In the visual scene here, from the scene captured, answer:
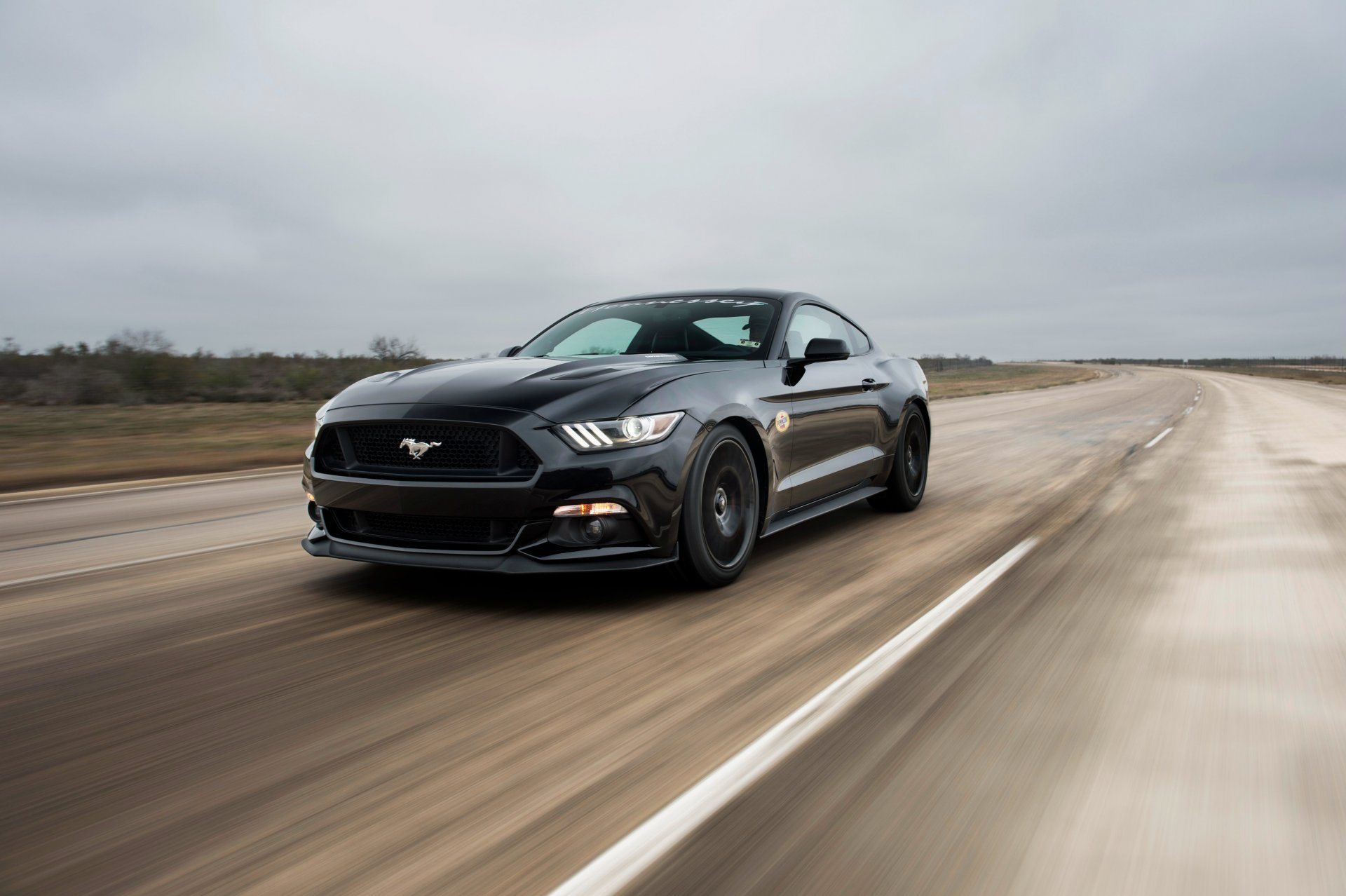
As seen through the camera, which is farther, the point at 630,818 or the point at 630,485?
the point at 630,485

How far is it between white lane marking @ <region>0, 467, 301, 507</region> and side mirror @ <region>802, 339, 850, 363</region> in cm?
656

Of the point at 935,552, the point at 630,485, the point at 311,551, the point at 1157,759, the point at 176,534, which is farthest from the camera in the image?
the point at 176,534

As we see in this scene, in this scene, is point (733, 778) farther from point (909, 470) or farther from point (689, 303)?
point (909, 470)

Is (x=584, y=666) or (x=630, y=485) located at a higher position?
(x=630, y=485)

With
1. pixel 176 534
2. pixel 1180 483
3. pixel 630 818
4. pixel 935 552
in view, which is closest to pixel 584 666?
pixel 630 818

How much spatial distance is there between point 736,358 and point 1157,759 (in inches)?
121

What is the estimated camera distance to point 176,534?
6.48 meters

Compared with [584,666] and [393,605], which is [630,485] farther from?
[393,605]

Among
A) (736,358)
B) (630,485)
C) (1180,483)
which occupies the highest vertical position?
(736,358)

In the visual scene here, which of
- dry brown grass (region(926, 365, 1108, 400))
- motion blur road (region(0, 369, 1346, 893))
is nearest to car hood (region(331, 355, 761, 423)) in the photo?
motion blur road (region(0, 369, 1346, 893))

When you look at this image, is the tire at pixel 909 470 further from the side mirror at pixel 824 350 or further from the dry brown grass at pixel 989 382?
the dry brown grass at pixel 989 382

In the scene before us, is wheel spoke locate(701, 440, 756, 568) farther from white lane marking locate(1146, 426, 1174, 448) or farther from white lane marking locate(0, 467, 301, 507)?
white lane marking locate(1146, 426, 1174, 448)

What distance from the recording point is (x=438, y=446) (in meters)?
4.16

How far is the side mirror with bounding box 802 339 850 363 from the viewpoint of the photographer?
531cm
